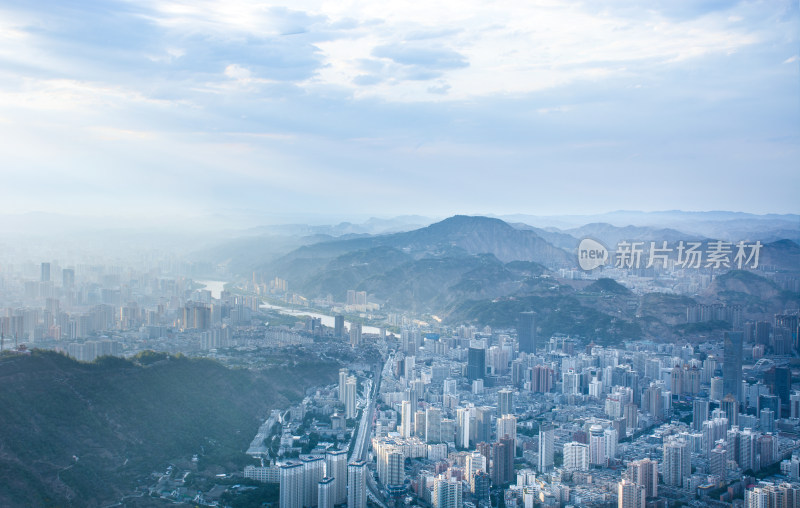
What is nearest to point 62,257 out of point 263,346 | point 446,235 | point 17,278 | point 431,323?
point 17,278

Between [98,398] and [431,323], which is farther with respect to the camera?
[431,323]

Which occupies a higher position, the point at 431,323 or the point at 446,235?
the point at 446,235

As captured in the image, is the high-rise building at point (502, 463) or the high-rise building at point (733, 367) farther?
the high-rise building at point (733, 367)

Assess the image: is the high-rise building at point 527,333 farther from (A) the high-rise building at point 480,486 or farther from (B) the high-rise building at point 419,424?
(A) the high-rise building at point 480,486

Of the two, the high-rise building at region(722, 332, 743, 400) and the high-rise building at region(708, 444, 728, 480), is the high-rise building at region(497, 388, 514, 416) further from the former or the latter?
the high-rise building at region(722, 332, 743, 400)

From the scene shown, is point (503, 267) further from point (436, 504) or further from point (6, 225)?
point (436, 504)

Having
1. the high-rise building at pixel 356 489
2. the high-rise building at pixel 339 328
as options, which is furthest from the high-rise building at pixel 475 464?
the high-rise building at pixel 339 328

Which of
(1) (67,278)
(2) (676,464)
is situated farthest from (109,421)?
(1) (67,278)
